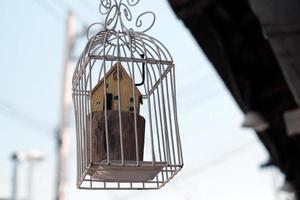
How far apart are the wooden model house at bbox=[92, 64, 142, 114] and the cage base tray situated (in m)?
0.16

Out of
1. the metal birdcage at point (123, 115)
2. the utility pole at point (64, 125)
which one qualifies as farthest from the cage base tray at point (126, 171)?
the utility pole at point (64, 125)

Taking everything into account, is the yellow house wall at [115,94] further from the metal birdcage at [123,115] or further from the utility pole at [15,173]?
the utility pole at [15,173]

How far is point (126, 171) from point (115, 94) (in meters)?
0.22

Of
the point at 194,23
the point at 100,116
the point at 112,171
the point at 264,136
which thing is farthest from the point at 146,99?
the point at 264,136

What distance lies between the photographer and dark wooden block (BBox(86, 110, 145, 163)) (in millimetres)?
1450

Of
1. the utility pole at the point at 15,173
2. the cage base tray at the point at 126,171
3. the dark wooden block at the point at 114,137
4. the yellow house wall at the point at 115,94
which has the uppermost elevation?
the utility pole at the point at 15,173

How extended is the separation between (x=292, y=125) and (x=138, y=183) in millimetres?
1668

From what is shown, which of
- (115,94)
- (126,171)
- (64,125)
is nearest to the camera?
(126,171)

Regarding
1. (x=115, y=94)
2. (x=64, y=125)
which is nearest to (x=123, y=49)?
(x=115, y=94)

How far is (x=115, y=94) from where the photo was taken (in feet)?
5.08

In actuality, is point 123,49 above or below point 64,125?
below

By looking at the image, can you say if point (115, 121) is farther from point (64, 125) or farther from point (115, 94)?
point (64, 125)

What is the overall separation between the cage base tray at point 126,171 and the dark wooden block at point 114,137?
3 cm

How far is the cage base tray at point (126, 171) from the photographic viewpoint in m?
1.38
